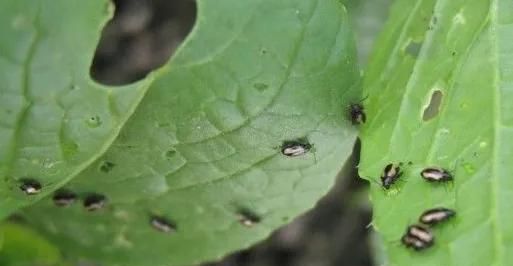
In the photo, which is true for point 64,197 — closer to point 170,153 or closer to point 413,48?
point 170,153

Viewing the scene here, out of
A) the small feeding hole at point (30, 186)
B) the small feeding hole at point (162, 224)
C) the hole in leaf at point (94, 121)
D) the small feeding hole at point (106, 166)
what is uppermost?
the hole in leaf at point (94, 121)

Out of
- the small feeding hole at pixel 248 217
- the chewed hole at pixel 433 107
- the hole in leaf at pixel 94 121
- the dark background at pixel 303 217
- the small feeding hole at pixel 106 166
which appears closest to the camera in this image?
the hole in leaf at pixel 94 121

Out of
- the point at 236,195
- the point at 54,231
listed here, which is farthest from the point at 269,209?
the point at 54,231

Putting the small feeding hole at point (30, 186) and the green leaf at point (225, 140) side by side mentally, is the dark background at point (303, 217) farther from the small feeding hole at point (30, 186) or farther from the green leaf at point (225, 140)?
the small feeding hole at point (30, 186)

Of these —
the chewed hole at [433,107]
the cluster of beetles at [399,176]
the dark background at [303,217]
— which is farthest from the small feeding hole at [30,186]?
the dark background at [303,217]

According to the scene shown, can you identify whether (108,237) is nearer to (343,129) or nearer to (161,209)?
(161,209)
